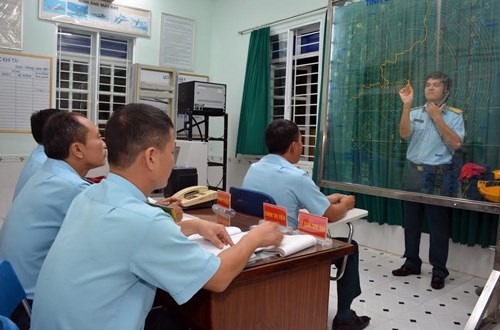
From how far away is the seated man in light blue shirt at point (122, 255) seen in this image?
0.96 m

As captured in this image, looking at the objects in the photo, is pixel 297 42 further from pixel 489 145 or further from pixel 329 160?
pixel 489 145

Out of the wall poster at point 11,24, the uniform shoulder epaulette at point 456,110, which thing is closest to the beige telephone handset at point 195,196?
the uniform shoulder epaulette at point 456,110

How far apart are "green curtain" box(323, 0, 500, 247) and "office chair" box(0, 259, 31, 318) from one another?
8.21ft

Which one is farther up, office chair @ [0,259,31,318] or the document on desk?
the document on desk

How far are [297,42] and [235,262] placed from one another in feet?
14.0

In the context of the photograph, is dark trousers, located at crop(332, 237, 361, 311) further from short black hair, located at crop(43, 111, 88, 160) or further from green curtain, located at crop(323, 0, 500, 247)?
short black hair, located at crop(43, 111, 88, 160)

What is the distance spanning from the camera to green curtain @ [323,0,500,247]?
102 inches

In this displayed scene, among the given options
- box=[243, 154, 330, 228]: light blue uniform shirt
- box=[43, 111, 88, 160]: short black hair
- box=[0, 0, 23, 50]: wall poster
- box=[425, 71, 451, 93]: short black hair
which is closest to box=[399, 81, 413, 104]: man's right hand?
box=[425, 71, 451, 93]: short black hair

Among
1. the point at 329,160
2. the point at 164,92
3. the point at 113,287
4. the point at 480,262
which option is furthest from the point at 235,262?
the point at 164,92

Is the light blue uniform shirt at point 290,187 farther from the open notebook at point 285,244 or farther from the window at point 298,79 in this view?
the window at point 298,79

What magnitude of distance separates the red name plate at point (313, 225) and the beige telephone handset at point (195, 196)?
0.72 m

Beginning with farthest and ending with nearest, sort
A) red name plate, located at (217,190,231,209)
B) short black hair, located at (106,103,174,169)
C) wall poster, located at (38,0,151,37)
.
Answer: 1. wall poster, located at (38,0,151,37)
2. red name plate, located at (217,190,231,209)
3. short black hair, located at (106,103,174,169)

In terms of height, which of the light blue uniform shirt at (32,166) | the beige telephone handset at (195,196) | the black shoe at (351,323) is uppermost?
the light blue uniform shirt at (32,166)

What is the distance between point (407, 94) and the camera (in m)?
2.95
